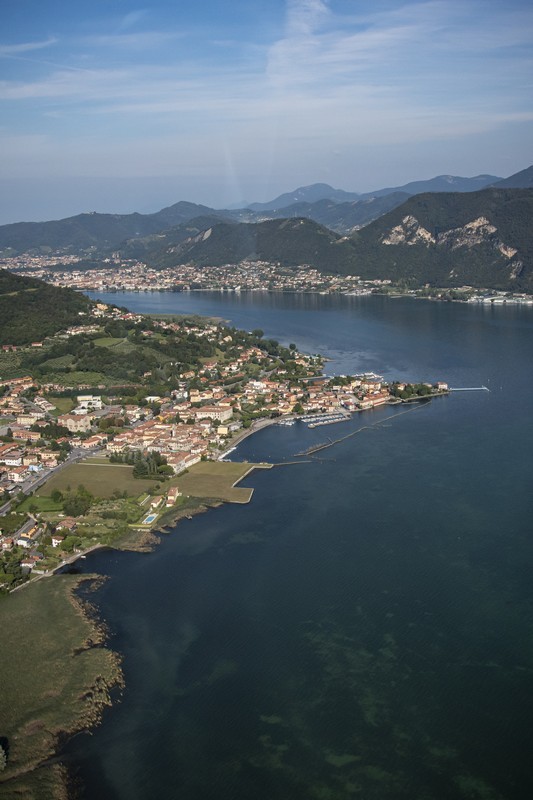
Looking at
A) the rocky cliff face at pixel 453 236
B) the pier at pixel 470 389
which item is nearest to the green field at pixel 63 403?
the pier at pixel 470 389

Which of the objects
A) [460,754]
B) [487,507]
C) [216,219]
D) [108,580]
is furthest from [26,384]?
[216,219]

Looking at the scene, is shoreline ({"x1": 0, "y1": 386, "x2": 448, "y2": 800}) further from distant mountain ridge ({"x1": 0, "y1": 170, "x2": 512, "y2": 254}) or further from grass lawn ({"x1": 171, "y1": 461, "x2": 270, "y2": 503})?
distant mountain ridge ({"x1": 0, "y1": 170, "x2": 512, "y2": 254})

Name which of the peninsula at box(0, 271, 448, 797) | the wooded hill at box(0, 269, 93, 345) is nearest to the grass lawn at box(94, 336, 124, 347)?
the peninsula at box(0, 271, 448, 797)

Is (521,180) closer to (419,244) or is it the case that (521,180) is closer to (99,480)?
(419,244)

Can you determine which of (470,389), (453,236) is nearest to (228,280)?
(453,236)

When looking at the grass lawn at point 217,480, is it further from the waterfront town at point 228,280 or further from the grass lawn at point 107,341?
the waterfront town at point 228,280

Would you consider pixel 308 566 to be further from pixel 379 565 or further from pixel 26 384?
pixel 26 384
